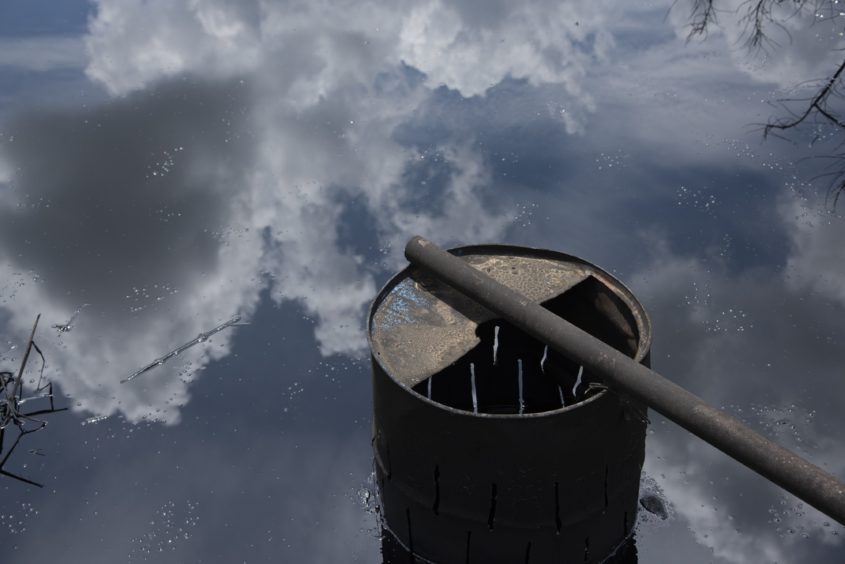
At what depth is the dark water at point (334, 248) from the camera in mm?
6941

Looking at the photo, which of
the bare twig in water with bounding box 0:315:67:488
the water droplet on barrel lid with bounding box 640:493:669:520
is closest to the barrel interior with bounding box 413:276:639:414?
the water droplet on barrel lid with bounding box 640:493:669:520

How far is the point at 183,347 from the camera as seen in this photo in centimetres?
A: 841

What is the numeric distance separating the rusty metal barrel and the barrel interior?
1 centimetres

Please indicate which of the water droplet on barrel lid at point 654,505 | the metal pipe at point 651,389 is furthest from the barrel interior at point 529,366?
the water droplet on barrel lid at point 654,505

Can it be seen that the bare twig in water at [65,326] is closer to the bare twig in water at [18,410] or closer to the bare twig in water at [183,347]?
the bare twig in water at [18,410]

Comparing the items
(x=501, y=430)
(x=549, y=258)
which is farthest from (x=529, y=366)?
(x=501, y=430)

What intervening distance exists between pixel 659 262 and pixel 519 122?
358 centimetres

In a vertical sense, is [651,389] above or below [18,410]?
above

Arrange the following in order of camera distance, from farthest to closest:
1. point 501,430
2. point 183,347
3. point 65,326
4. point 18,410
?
point 65,326, point 183,347, point 18,410, point 501,430

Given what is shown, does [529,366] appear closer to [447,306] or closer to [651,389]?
[447,306]

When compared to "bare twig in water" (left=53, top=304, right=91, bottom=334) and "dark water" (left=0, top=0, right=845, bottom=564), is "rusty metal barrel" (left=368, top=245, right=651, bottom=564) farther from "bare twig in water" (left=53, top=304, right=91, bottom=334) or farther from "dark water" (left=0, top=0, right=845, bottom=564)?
"bare twig in water" (left=53, top=304, right=91, bottom=334)

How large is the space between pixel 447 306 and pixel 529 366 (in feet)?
3.54

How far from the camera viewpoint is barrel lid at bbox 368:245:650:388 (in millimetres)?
5449

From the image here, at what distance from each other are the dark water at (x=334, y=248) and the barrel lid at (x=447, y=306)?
1.99 meters
